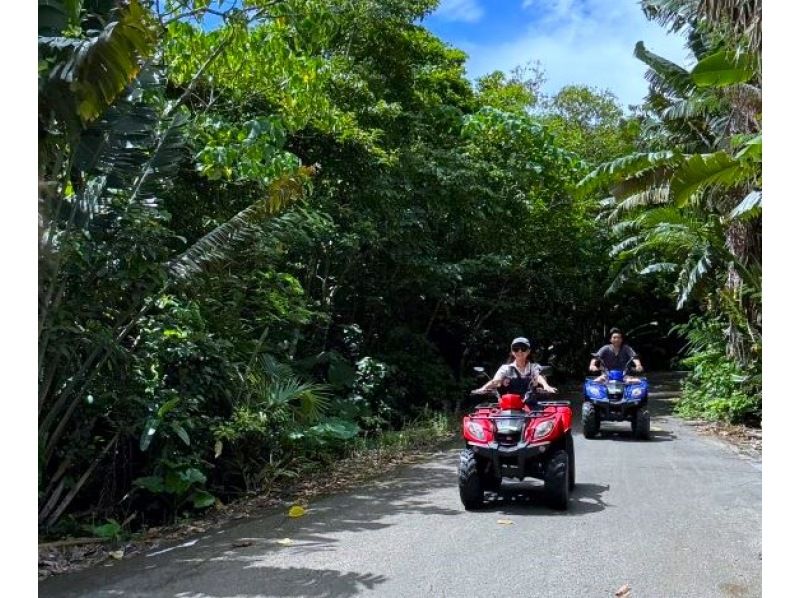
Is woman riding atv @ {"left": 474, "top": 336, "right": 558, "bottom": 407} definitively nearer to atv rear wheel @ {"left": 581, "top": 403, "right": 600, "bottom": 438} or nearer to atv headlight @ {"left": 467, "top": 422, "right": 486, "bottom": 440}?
atv headlight @ {"left": 467, "top": 422, "right": 486, "bottom": 440}

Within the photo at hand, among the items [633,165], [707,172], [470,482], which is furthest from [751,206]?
[470,482]

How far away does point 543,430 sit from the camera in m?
7.35

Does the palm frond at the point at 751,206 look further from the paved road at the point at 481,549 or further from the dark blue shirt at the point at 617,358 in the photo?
the paved road at the point at 481,549

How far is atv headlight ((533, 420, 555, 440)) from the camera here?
24.1 ft

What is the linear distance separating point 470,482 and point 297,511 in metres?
1.82

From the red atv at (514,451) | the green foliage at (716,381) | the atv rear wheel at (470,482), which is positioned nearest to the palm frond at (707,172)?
the green foliage at (716,381)

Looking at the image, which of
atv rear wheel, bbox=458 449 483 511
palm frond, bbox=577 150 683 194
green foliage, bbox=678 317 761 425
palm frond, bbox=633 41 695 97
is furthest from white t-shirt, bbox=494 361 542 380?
palm frond, bbox=633 41 695 97

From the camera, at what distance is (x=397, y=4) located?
45.9 feet

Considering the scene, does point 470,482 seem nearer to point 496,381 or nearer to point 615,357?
point 496,381

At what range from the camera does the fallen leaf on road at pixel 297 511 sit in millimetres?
7727

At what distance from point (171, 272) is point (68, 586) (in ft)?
10.8

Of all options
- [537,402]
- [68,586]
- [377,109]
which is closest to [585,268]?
[377,109]

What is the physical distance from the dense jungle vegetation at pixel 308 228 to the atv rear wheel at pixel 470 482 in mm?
2812

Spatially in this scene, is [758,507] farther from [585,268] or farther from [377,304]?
[585,268]
